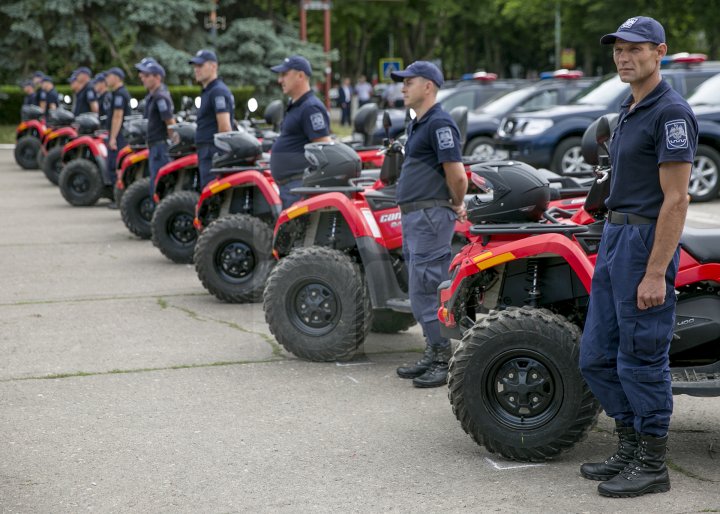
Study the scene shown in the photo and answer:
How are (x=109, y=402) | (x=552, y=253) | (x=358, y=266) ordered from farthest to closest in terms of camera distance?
(x=358, y=266), (x=109, y=402), (x=552, y=253)

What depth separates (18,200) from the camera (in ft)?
59.2

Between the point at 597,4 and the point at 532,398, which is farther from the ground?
the point at 597,4

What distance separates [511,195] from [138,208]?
821cm

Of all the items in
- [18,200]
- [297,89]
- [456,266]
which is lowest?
[18,200]

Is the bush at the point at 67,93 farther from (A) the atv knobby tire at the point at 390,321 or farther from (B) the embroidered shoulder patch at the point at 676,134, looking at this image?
→ (B) the embroidered shoulder patch at the point at 676,134

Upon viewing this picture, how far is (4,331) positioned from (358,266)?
2.64 m

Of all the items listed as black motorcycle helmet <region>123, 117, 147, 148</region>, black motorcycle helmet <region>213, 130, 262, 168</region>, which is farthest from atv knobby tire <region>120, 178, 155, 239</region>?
black motorcycle helmet <region>213, 130, 262, 168</region>

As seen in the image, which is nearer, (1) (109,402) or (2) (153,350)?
(1) (109,402)

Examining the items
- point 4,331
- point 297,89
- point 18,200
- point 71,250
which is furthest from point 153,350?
point 18,200

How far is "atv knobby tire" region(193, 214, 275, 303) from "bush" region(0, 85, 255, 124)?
2153 centimetres

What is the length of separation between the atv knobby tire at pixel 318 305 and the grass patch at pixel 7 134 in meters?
26.8

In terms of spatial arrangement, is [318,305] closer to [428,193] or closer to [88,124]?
[428,193]

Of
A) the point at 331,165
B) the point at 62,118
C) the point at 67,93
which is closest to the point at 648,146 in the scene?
the point at 331,165

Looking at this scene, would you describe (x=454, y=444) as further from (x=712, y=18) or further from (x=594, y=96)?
(x=712, y=18)
